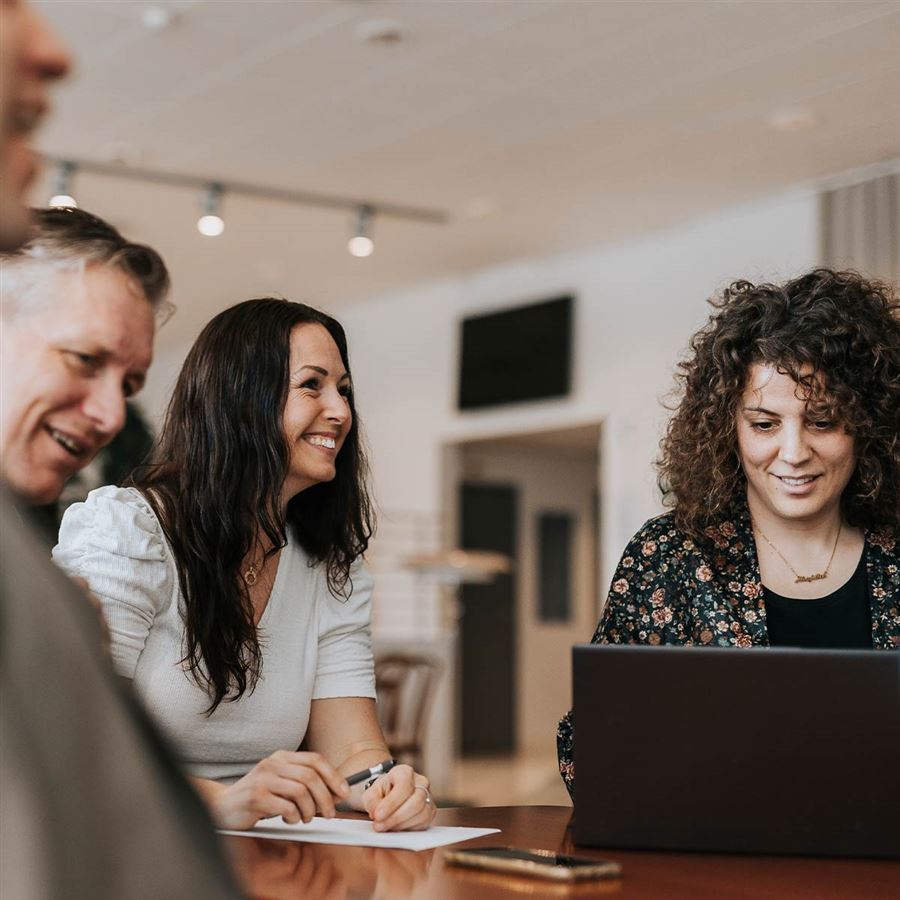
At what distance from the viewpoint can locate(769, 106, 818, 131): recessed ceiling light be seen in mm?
5261

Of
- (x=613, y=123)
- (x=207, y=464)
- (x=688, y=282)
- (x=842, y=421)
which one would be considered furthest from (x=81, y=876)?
(x=688, y=282)

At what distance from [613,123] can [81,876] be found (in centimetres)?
531

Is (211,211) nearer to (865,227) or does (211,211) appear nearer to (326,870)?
(865,227)

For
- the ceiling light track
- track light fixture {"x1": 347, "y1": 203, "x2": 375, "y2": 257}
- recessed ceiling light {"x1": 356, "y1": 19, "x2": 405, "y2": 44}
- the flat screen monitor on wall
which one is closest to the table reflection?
recessed ceiling light {"x1": 356, "y1": 19, "x2": 405, "y2": 44}

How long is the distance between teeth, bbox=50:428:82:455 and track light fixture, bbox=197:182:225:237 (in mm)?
4676

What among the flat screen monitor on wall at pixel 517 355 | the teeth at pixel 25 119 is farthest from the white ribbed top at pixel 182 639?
the flat screen monitor on wall at pixel 517 355

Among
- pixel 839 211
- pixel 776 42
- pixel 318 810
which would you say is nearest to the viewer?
pixel 318 810

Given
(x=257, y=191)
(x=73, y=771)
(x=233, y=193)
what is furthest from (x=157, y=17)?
(x=73, y=771)

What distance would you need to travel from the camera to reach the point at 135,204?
6871 millimetres

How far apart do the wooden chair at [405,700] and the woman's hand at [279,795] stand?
3.61 m

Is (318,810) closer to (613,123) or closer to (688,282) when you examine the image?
(613,123)

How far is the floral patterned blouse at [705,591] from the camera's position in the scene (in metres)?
2.04

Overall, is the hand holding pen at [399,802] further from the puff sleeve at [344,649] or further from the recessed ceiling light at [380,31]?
the recessed ceiling light at [380,31]

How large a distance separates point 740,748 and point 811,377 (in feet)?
2.89
